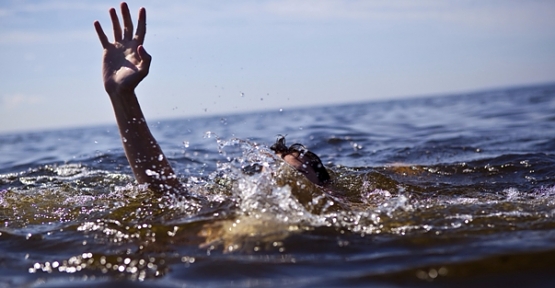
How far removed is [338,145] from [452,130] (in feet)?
10.9

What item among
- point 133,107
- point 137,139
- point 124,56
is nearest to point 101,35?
point 124,56

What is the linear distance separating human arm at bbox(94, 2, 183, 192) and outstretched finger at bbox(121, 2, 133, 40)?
55 millimetres

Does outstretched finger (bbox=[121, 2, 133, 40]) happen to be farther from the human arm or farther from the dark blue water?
the dark blue water

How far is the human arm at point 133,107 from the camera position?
155 inches

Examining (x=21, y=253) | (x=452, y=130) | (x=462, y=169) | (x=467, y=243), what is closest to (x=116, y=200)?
(x=21, y=253)

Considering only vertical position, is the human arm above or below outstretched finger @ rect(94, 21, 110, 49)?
below

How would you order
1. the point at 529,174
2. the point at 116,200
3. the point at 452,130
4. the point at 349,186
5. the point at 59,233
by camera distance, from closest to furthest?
1. the point at 59,233
2. the point at 116,200
3. the point at 349,186
4. the point at 529,174
5. the point at 452,130

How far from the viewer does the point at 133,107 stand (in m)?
4.01

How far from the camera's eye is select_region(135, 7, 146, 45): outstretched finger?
4.23 m

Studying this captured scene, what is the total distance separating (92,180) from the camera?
722 cm

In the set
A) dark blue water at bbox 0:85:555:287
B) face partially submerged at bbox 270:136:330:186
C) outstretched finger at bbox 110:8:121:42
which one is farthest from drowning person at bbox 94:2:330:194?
face partially submerged at bbox 270:136:330:186

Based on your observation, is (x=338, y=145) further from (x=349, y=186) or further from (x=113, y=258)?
(x=113, y=258)

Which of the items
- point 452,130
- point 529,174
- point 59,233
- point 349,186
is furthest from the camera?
point 452,130

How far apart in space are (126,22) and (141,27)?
0.12 meters
